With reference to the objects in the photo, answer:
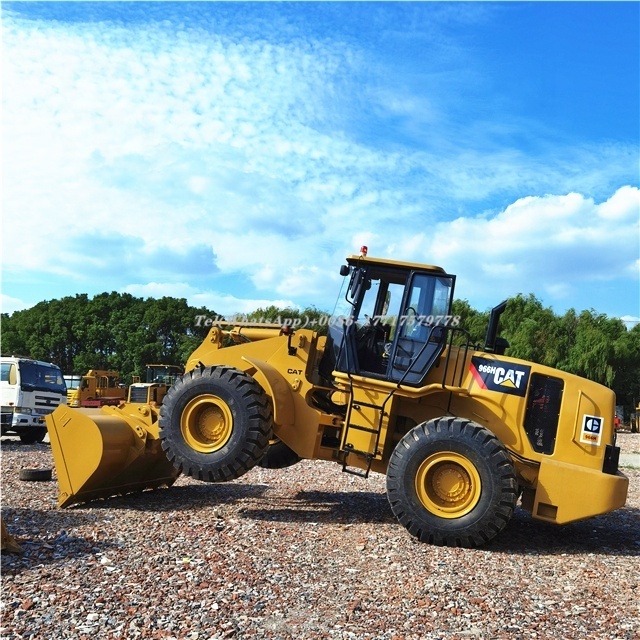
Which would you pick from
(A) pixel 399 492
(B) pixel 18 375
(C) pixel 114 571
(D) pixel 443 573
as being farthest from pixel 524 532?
(B) pixel 18 375

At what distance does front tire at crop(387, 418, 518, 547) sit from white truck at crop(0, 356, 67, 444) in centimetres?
1281

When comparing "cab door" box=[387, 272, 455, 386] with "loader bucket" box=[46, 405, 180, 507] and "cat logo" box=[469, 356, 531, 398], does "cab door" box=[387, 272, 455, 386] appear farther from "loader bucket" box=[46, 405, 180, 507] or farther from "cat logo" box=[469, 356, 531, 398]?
"loader bucket" box=[46, 405, 180, 507]

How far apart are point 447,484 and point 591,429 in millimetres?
1868

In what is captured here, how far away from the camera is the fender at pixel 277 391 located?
324 inches

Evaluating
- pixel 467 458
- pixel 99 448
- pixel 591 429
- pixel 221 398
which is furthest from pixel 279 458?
pixel 591 429

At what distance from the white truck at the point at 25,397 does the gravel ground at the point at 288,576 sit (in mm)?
8456

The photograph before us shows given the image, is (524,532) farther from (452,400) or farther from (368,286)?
(368,286)

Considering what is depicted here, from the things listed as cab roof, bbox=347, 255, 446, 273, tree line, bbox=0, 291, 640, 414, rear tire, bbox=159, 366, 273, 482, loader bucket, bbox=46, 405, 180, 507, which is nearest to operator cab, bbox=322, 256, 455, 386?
cab roof, bbox=347, 255, 446, 273

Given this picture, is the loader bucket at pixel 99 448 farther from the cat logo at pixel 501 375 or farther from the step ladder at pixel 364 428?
the cat logo at pixel 501 375

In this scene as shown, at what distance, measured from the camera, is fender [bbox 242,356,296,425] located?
324 inches

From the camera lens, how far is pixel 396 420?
8688 millimetres

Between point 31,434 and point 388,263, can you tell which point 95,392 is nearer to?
point 31,434

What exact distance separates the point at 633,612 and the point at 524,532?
310 cm

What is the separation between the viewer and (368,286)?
884cm
